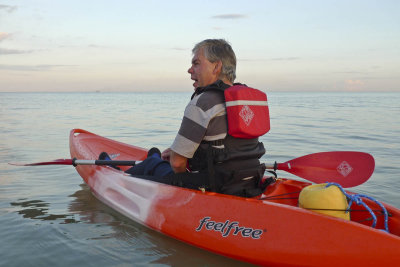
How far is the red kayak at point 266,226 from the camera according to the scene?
95.9 inches

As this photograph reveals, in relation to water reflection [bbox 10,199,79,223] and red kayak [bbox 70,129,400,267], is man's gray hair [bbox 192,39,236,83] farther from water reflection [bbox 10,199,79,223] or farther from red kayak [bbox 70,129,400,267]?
water reflection [bbox 10,199,79,223]

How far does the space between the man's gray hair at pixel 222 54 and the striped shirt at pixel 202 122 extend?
0.31m

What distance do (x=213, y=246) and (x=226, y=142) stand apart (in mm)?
803

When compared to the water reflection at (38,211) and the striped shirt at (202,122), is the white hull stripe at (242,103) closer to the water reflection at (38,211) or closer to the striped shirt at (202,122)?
the striped shirt at (202,122)

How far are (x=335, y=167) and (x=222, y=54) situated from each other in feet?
5.53

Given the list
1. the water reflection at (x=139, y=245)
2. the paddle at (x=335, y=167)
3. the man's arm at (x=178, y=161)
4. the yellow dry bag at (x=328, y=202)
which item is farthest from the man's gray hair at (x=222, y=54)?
the water reflection at (x=139, y=245)

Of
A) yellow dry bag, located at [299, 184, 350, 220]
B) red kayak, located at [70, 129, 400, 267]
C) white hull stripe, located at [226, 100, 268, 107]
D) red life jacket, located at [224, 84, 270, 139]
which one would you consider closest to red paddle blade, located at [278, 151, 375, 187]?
red kayak, located at [70, 129, 400, 267]

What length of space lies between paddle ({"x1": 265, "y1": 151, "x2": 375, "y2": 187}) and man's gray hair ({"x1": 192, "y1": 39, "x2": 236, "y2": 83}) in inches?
50.9

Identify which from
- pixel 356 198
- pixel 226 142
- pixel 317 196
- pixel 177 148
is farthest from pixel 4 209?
pixel 356 198

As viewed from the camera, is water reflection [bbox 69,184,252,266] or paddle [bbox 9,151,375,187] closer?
water reflection [bbox 69,184,252,266]

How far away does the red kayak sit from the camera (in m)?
2.44

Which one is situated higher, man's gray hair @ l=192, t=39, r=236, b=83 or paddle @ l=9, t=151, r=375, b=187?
man's gray hair @ l=192, t=39, r=236, b=83

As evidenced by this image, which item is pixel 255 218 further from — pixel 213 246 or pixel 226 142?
pixel 226 142

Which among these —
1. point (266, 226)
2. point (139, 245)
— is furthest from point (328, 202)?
point (139, 245)
